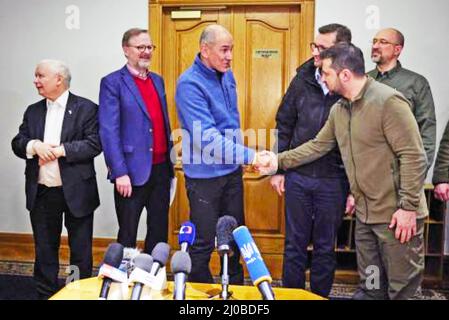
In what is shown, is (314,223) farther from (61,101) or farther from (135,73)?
(61,101)

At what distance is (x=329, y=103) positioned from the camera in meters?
2.51

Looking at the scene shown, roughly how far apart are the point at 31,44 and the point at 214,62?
6.49ft

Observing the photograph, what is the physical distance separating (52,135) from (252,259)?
1821 millimetres

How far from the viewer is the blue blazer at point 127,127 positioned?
272 cm

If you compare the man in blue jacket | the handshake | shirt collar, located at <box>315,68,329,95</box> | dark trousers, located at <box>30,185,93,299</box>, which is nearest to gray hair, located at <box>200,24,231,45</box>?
the man in blue jacket

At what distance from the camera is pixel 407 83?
2.84 meters

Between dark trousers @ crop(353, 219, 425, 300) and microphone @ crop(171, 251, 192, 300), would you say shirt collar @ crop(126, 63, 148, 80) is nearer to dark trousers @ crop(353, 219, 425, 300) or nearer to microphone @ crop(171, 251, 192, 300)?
dark trousers @ crop(353, 219, 425, 300)

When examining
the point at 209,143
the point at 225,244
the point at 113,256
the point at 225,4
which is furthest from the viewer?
the point at 225,4

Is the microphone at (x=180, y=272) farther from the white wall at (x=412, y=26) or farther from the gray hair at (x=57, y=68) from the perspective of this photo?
the white wall at (x=412, y=26)

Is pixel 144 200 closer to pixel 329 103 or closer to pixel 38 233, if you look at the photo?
pixel 38 233

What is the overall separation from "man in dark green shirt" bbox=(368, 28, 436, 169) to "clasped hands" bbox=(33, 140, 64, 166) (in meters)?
1.84

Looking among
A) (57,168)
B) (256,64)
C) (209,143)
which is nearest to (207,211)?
(209,143)

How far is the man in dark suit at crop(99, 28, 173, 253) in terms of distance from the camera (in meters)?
2.73
